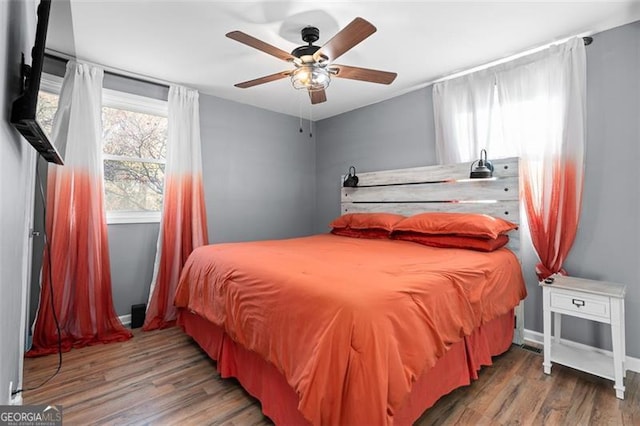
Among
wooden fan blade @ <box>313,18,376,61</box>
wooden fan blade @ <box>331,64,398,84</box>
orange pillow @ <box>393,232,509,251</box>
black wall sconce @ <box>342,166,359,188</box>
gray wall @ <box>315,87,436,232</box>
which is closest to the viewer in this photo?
wooden fan blade @ <box>313,18,376,61</box>

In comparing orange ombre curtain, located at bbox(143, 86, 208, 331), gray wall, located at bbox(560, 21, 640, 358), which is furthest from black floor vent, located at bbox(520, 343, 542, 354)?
orange ombre curtain, located at bbox(143, 86, 208, 331)

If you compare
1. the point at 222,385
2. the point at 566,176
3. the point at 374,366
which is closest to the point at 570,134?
the point at 566,176

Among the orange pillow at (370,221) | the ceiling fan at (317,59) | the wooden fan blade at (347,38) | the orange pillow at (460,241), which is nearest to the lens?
the wooden fan blade at (347,38)

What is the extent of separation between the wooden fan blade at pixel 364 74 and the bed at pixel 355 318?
4.38 feet

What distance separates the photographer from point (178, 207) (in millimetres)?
3209

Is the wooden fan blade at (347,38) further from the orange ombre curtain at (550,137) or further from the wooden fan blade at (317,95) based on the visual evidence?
the orange ombre curtain at (550,137)

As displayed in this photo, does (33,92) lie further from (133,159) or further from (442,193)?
(442,193)

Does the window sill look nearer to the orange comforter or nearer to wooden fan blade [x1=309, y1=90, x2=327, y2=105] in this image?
the orange comforter

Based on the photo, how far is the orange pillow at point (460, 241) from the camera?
2.47m

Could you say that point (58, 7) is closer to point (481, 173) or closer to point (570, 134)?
point (481, 173)

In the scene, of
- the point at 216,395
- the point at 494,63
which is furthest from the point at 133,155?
the point at 494,63

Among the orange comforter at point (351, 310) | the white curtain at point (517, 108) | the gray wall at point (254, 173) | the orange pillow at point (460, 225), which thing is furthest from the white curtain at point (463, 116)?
the gray wall at point (254, 173)

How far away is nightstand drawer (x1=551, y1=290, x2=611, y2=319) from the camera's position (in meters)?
1.96

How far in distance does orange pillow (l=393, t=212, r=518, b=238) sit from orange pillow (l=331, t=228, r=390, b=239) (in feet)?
1.03
